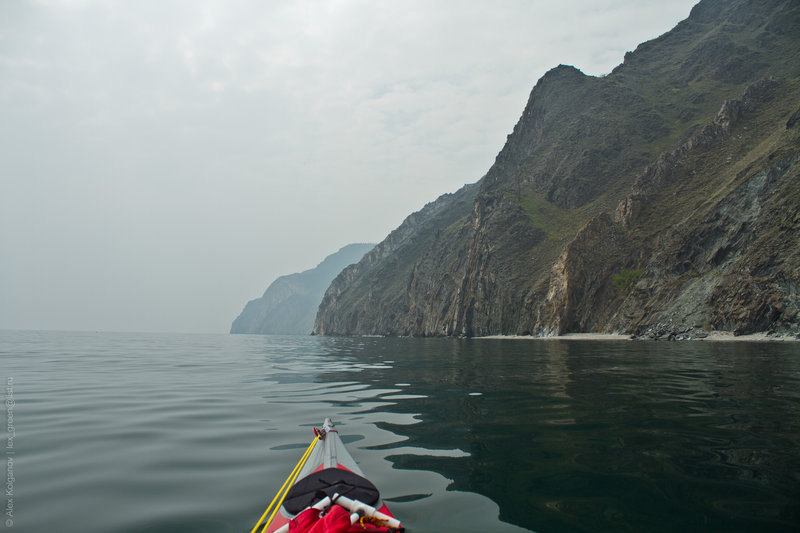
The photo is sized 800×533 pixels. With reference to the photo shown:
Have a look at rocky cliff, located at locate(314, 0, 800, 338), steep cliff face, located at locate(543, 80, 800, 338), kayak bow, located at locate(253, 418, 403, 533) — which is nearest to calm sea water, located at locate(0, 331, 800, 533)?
kayak bow, located at locate(253, 418, 403, 533)

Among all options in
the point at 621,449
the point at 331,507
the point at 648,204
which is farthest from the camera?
the point at 648,204

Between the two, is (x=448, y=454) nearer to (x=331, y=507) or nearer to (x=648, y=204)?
(x=331, y=507)

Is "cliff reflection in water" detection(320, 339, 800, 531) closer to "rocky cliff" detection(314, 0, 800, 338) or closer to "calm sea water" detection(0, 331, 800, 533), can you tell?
"calm sea water" detection(0, 331, 800, 533)

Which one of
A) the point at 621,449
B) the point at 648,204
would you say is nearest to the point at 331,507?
the point at 621,449

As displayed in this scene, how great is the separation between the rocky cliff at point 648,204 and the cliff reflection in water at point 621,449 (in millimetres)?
39368

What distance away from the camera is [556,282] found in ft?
250

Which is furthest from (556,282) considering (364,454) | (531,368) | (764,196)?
(364,454)

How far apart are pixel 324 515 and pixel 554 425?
21.7 feet

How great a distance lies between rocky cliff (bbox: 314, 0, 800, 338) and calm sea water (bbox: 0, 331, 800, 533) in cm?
4157

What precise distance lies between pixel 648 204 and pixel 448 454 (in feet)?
279

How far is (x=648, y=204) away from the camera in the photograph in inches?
3031

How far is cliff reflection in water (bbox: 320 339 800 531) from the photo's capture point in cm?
479

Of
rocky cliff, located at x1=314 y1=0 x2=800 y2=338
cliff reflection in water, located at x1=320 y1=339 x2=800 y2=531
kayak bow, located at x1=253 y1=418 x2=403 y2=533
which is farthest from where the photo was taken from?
rocky cliff, located at x1=314 y1=0 x2=800 y2=338

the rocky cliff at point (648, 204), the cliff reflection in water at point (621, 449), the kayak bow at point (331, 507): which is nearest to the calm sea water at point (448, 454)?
the cliff reflection in water at point (621, 449)
